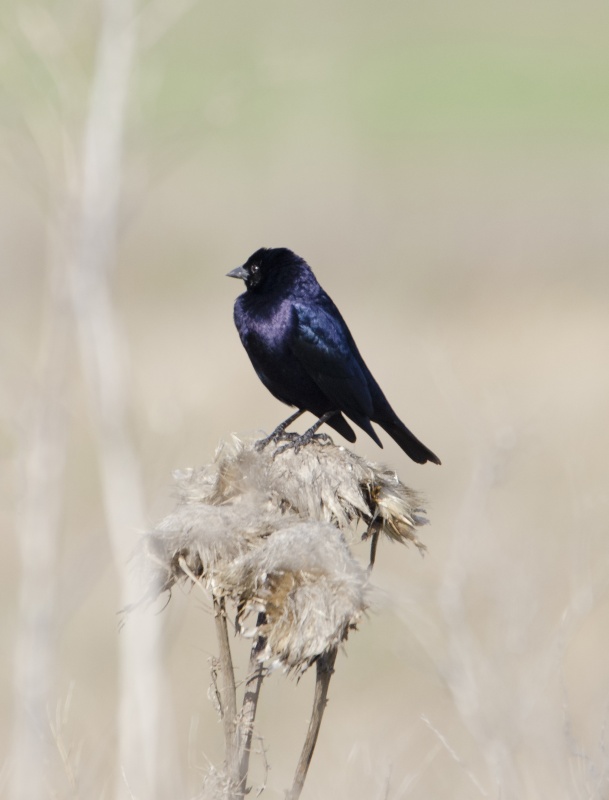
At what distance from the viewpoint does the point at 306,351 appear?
4.82m

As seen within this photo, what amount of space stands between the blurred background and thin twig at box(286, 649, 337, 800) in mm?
113

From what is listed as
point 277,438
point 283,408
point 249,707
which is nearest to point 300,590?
point 249,707

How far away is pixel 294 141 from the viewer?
23547 millimetres

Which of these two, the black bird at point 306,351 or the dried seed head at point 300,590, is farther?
the black bird at point 306,351

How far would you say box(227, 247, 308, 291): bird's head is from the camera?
5.05 meters

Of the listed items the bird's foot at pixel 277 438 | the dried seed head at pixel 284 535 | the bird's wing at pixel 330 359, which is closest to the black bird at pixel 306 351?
the bird's wing at pixel 330 359

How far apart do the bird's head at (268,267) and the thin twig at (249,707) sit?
7.94ft

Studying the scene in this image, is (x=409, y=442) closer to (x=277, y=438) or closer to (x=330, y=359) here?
(x=330, y=359)

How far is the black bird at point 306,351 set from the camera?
15.7ft

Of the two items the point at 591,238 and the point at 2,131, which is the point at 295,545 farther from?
the point at 591,238

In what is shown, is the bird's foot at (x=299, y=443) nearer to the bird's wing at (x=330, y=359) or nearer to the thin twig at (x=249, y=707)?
the bird's wing at (x=330, y=359)

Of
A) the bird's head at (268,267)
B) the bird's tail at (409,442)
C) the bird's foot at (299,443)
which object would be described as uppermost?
the bird's head at (268,267)

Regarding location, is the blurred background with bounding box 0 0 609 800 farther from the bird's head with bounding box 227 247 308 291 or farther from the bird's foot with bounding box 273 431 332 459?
the bird's head with bounding box 227 247 308 291

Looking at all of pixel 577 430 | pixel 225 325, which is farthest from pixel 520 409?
pixel 225 325
